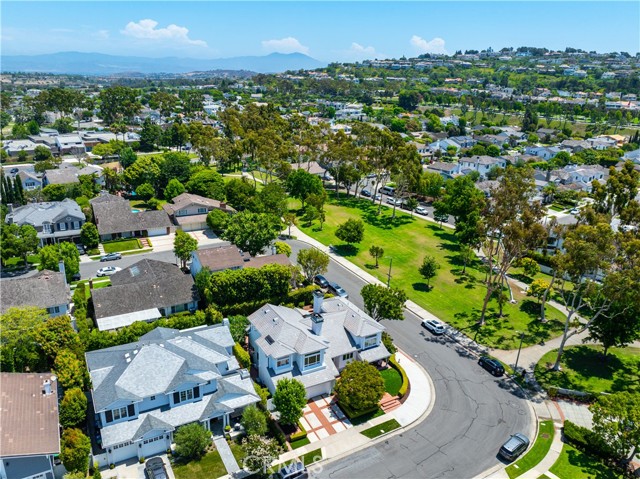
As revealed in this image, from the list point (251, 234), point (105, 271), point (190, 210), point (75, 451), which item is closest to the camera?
point (75, 451)

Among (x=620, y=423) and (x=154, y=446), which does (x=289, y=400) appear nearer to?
(x=154, y=446)

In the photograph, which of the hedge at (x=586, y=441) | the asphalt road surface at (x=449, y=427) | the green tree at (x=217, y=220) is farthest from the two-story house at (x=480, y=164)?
the hedge at (x=586, y=441)

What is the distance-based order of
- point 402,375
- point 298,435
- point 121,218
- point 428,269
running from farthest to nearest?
point 121,218
point 428,269
point 402,375
point 298,435

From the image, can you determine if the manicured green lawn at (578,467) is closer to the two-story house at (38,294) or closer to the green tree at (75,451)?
the green tree at (75,451)

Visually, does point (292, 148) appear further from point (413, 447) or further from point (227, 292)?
point (413, 447)

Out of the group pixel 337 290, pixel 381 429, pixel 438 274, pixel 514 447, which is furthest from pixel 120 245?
pixel 514 447

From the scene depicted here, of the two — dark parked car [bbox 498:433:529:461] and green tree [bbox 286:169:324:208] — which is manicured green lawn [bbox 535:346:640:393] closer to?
dark parked car [bbox 498:433:529:461]

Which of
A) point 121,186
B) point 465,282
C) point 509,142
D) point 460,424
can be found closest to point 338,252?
point 465,282

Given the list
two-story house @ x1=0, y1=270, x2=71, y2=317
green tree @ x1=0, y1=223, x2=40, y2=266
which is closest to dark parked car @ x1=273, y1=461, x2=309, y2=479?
two-story house @ x1=0, y1=270, x2=71, y2=317
